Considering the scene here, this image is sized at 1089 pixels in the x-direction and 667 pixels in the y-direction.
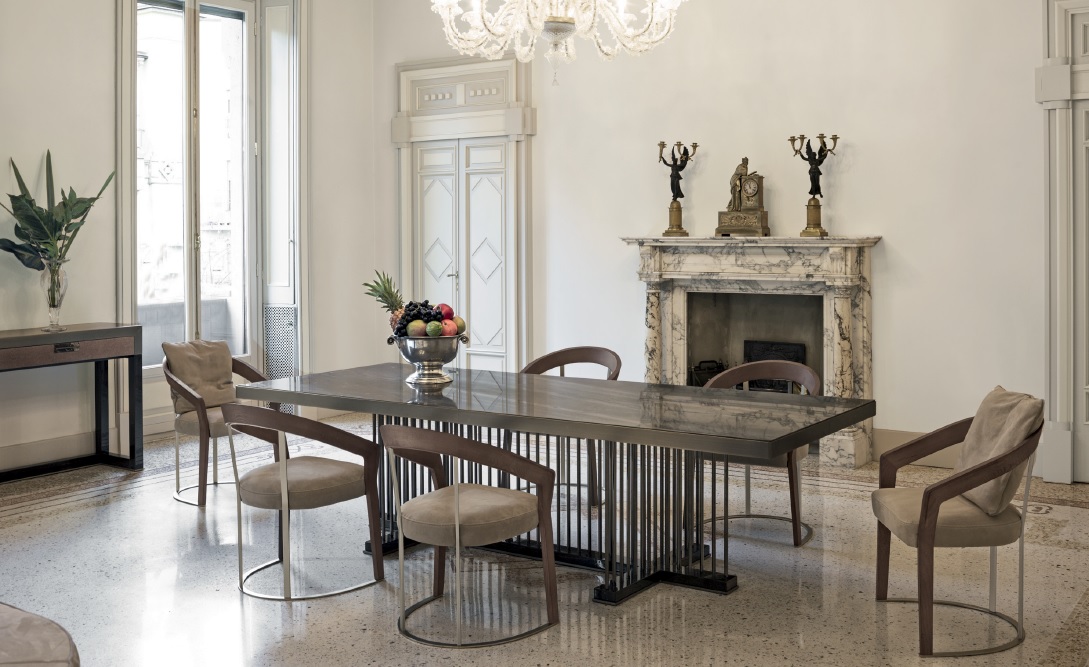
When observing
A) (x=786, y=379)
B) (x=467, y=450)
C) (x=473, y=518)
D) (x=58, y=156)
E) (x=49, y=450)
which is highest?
(x=58, y=156)

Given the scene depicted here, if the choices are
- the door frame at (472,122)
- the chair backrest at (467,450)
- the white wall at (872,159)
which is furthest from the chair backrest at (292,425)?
the door frame at (472,122)

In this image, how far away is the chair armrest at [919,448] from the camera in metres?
3.92

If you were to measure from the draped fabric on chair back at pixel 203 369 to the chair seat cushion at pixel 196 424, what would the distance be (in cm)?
6

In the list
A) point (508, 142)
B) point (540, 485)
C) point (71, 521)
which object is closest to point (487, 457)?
point (540, 485)

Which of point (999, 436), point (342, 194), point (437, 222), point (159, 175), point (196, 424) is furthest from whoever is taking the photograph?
point (342, 194)

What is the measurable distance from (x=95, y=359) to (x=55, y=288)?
1.62ft

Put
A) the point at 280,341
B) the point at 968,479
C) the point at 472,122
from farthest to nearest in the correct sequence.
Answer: the point at 280,341 < the point at 472,122 < the point at 968,479

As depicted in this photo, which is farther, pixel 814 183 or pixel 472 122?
pixel 472 122

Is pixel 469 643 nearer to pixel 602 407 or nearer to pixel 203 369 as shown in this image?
pixel 602 407

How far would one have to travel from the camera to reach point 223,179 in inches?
306

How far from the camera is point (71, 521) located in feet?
17.3

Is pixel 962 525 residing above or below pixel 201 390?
below

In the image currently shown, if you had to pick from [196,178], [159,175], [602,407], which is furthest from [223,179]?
[602,407]

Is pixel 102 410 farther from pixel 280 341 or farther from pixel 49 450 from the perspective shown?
pixel 280 341
